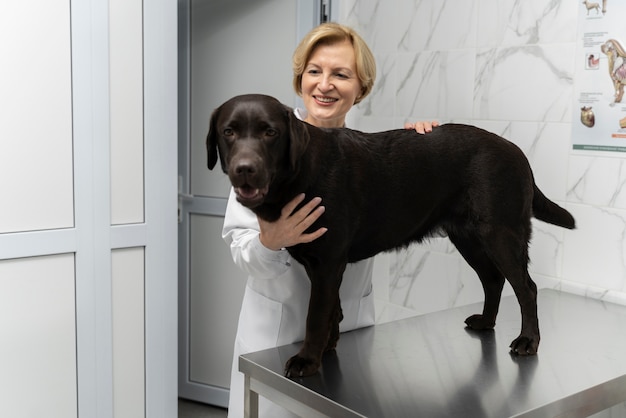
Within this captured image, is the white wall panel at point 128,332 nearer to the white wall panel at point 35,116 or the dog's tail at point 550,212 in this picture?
the white wall panel at point 35,116

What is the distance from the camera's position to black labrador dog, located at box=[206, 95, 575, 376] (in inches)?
42.9

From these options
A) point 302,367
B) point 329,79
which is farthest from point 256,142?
point 329,79

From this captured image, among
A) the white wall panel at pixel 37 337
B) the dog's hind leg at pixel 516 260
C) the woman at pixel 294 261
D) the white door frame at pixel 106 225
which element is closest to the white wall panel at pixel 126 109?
the white door frame at pixel 106 225

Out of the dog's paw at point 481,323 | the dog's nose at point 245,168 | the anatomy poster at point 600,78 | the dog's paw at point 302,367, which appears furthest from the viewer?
the anatomy poster at point 600,78

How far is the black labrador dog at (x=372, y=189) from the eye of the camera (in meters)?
1.09

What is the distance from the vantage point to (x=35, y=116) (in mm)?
1988

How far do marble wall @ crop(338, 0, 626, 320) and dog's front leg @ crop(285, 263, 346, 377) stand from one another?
0.99 metres

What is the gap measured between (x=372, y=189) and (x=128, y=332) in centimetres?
140

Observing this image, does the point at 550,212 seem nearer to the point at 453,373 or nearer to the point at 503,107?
the point at 453,373

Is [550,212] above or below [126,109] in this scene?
below

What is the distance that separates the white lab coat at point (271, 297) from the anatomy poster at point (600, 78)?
0.76 metres

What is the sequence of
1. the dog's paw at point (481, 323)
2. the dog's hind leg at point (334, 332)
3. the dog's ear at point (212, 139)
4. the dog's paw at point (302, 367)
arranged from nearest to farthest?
the dog's ear at point (212, 139) < the dog's paw at point (302, 367) < the dog's hind leg at point (334, 332) < the dog's paw at point (481, 323)

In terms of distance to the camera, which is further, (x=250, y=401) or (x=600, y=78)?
(x=600, y=78)

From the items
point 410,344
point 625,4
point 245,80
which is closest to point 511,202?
point 410,344
